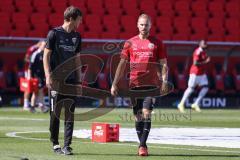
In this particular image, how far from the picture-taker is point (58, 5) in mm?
31453

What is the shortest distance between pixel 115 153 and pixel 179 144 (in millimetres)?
2122

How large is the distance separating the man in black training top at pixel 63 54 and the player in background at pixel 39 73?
12495mm

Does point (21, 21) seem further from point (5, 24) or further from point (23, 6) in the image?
point (23, 6)

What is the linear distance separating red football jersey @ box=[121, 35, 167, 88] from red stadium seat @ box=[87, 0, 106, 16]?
61.3ft

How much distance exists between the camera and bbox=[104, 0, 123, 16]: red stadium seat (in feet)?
105

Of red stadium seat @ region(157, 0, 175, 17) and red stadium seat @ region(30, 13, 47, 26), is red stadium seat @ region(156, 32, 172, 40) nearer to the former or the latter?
red stadium seat @ region(157, 0, 175, 17)

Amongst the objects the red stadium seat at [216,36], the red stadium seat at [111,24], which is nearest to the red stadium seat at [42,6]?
the red stadium seat at [111,24]

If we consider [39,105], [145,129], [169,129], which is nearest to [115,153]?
[145,129]

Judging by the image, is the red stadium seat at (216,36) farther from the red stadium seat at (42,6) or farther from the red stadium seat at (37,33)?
the red stadium seat at (37,33)

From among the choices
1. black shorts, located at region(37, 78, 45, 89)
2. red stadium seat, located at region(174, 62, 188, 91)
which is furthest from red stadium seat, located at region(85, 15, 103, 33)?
black shorts, located at region(37, 78, 45, 89)

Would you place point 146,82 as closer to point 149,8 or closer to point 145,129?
point 145,129

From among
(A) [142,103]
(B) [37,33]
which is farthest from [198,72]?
(A) [142,103]

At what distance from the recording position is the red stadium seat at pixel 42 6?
3117 centimetres

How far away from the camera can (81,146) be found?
46.0 feet
